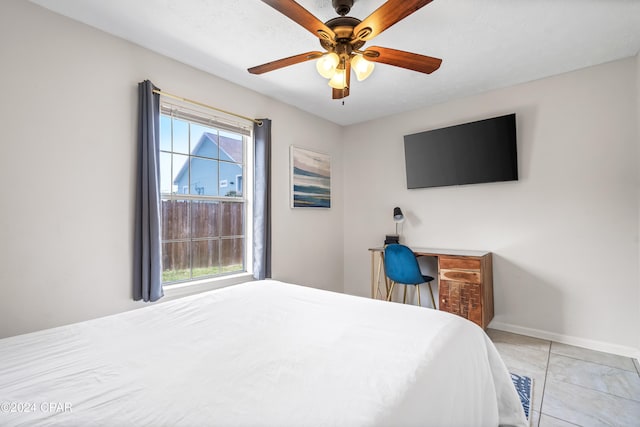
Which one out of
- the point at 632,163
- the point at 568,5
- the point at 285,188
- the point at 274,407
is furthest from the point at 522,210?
the point at 274,407

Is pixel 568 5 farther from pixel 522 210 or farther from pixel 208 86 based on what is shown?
pixel 208 86

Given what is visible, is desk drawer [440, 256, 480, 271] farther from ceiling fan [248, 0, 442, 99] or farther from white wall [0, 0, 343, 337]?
white wall [0, 0, 343, 337]

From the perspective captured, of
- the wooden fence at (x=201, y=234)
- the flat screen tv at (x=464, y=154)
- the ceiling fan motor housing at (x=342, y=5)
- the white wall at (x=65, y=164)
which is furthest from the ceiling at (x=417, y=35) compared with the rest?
the wooden fence at (x=201, y=234)

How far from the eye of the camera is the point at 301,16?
143cm

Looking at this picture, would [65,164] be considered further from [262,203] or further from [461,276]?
[461,276]

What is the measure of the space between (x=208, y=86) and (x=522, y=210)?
324cm

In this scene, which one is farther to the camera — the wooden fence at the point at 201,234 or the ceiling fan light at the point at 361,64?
the wooden fence at the point at 201,234

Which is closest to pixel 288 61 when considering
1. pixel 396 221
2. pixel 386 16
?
pixel 386 16

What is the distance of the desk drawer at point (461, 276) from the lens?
2740 mm

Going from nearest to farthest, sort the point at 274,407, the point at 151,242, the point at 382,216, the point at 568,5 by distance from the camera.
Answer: the point at 274,407
the point at 568,5
the point at 151,242
the point at 382,216

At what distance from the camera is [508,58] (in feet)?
8.16

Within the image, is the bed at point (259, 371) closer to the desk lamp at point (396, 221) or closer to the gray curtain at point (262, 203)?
the gray curtain at point (262, 203)

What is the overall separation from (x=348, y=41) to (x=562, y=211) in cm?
254

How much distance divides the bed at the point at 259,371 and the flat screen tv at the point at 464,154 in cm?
215
